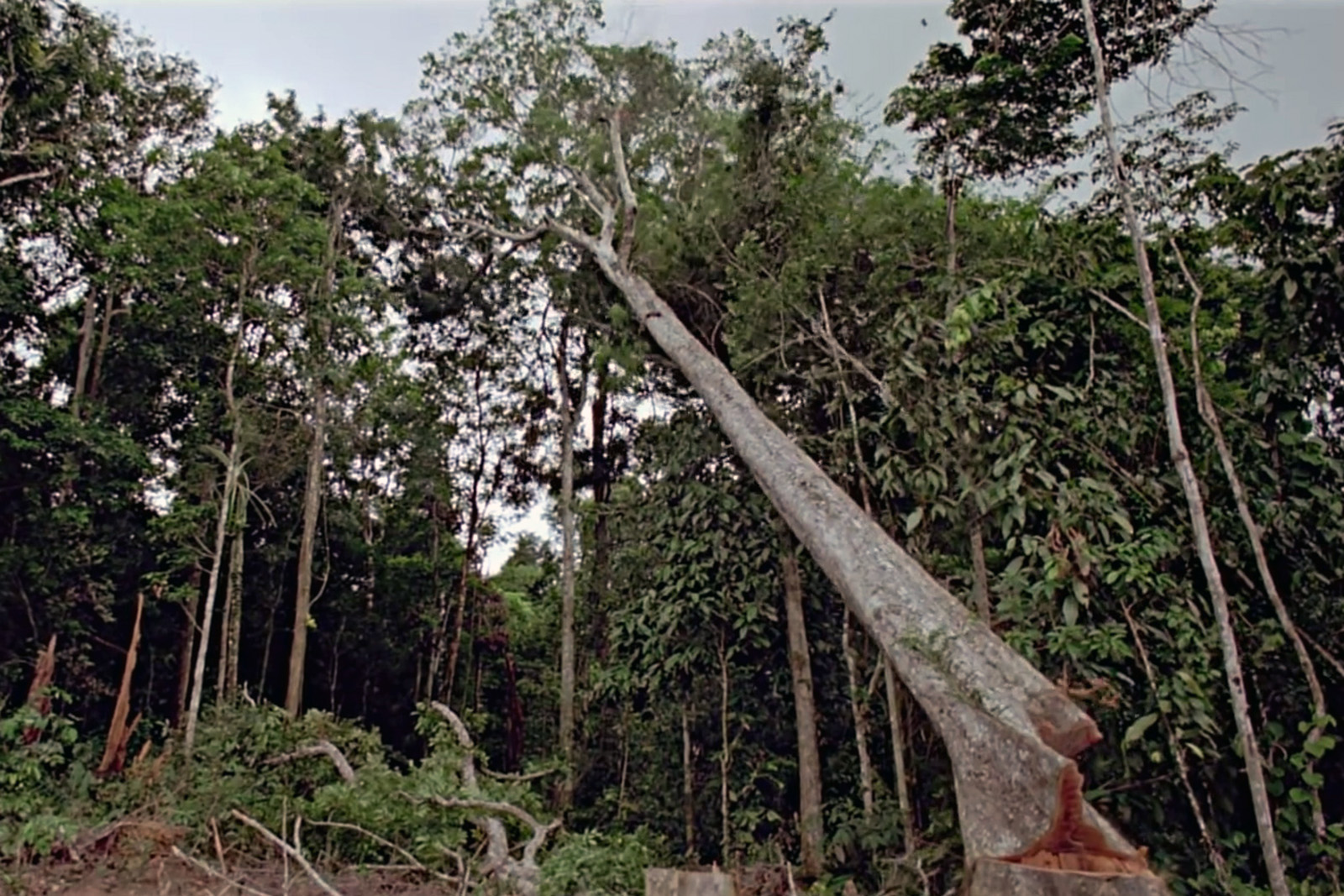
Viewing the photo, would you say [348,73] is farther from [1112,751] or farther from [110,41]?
[1112,751]

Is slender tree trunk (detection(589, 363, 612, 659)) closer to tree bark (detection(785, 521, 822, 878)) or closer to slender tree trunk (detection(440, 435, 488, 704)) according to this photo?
slender tree trunk (detection(440, 435, 488, 704))

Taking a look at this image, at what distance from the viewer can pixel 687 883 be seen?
2.30 metres

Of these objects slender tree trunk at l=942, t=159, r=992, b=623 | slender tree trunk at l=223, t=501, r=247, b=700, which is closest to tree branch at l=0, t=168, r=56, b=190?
slender tree trunk at l=223, t=501, r=247, b=700

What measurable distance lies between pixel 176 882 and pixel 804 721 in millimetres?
4221

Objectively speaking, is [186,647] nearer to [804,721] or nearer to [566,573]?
[566,573]

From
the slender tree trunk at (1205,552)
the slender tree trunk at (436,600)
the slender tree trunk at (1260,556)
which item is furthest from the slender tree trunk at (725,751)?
the slender tree trunk at (436,600)

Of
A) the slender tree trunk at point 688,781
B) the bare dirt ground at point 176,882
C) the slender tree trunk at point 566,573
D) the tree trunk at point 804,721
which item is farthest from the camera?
the slender tree trunk at point 566,573

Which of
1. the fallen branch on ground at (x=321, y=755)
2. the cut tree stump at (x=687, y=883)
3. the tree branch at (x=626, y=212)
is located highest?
the tree branch at (x=626, y=212)

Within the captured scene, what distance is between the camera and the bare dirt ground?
15.9ft

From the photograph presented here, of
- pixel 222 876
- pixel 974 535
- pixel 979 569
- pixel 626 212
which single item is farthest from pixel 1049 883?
pixel 626 212

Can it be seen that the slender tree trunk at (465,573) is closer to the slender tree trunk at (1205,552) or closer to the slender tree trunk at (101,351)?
the slender tree trunk at (101,351)

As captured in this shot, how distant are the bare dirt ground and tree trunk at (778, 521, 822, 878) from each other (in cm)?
239

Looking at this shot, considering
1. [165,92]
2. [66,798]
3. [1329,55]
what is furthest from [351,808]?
[165,92]

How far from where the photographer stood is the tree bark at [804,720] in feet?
18.0
